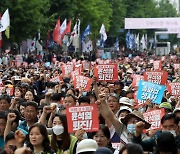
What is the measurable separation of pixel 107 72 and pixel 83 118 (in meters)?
8.24

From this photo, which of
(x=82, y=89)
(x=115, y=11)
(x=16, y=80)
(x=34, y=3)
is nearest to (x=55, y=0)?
(x=34, y=3)

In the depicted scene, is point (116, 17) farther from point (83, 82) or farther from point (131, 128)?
point (131, 128)

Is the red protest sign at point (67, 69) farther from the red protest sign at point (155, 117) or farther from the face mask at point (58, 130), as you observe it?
the face mask at point (58, 130)

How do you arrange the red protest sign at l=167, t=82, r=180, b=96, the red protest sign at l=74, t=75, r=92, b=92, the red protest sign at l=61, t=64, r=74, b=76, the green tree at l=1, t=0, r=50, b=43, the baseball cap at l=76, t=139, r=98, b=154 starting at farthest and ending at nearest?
the green tree at l=1, t=0, r=50, b=43
the red protest sign at l=61, t=64, r=74, b=76
the red protest sign at l=74, t=75, r=92, b=92
the red protest sign at l=167, t=82, r=180, b=96
the baseball cap at l=76, t=139, r=98, b=154

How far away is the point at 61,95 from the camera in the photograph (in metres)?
14.5

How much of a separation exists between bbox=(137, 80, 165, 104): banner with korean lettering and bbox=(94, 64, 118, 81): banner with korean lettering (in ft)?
10.9

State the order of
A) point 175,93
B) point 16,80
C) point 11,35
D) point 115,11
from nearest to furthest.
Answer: point 175,93 → point 16,80 → point 11,35 → point 115,11

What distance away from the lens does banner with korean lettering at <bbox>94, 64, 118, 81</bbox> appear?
1783cm

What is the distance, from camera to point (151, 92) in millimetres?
14164

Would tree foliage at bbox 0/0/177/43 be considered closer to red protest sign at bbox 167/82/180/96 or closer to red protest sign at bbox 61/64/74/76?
red protest sign at bbox 61/64/74/76

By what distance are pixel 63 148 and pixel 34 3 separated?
136 feet

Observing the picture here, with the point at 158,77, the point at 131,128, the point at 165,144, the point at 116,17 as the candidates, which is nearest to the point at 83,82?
the point at 158,77

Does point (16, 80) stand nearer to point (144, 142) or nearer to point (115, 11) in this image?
point (144, 142)

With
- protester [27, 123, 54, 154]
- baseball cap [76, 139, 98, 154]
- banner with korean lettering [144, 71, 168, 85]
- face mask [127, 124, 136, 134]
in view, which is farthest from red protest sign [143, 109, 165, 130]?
banner with korean lettering [144, 71, 168, 85]
